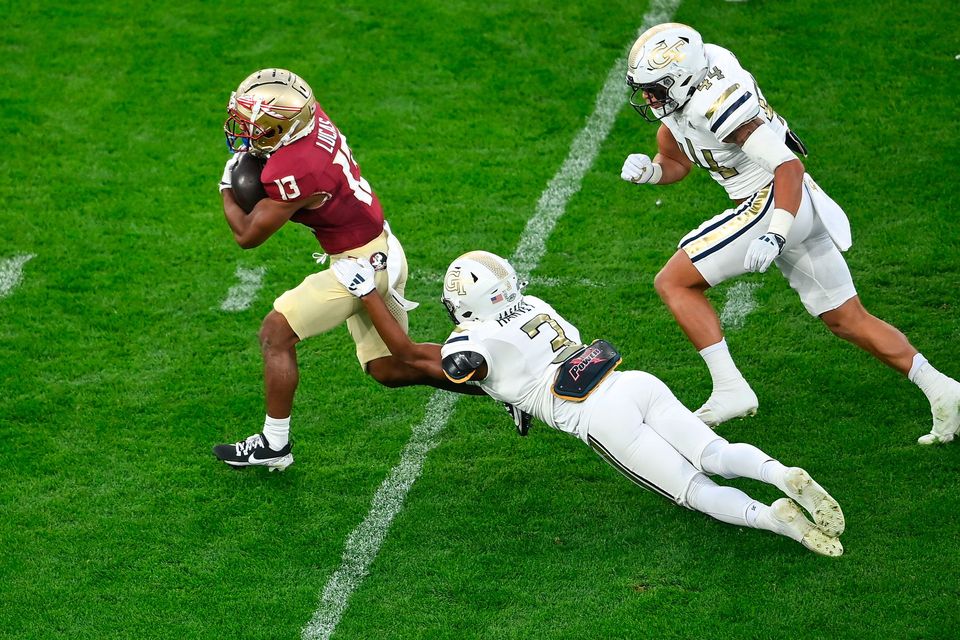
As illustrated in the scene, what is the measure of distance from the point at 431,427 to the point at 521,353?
99 cm

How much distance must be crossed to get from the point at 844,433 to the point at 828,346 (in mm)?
744

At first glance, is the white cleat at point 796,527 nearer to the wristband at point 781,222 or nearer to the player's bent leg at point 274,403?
the wristband at point 781,222

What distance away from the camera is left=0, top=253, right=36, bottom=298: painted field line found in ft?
20.7

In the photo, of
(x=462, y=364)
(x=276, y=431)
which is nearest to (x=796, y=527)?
(x=462, y=364)

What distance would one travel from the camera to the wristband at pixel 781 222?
4.60 m

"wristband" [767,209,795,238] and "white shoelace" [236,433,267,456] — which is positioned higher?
"wristband" [767,209,795,238]

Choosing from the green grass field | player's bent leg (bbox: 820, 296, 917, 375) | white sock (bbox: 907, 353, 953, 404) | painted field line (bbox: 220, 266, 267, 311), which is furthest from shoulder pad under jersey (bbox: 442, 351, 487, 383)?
painted field line (bbox: 220, 266, 267, 311)

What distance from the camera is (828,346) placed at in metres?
5.62

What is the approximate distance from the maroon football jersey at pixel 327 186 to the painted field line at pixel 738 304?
6.14 ft

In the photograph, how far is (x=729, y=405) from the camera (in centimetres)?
482

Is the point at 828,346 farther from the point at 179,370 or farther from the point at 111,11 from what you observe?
the point at 111,11

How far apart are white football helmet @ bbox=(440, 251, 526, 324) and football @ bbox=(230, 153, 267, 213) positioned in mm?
870

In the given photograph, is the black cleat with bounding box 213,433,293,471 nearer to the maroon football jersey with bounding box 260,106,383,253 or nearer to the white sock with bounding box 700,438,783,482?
the maroon football jersey with bounding box 260,106,383,253

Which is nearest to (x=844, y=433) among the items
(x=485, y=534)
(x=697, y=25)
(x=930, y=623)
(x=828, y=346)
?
(x=828, y=346)
